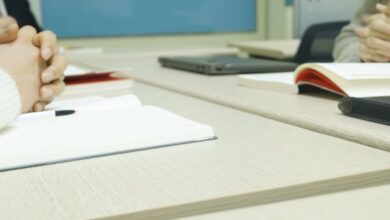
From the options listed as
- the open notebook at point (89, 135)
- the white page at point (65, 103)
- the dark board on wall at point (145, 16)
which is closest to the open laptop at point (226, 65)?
the white page at point (65, 103)

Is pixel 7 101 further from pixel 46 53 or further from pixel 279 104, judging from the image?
pixel 279 104

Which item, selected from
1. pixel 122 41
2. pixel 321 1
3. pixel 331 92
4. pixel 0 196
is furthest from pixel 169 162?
pixel 122 41

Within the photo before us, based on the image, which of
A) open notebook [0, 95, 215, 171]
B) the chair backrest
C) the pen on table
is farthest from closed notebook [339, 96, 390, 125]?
the chair backrest

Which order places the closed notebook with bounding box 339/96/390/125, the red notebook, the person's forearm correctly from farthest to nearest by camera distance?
the person's forearm
the red notebook
the closed notebook with bounding box 339/96/390/125

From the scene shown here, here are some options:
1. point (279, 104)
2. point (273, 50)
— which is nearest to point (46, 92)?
point (279, 104)

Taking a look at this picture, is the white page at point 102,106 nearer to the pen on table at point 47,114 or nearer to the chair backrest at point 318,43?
the pen on table at point 47,114

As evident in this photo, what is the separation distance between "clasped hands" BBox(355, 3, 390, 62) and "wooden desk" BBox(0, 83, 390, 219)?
2.14ft

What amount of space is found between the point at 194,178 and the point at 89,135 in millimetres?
173

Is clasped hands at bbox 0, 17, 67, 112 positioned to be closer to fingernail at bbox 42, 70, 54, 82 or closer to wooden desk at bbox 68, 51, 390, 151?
fingernail at bbox 42, 70, 54, 82

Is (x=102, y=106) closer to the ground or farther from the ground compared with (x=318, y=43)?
farther from the ground

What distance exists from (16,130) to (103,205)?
262 mm

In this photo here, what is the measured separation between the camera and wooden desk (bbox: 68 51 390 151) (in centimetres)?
69

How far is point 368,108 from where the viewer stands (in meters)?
0.74

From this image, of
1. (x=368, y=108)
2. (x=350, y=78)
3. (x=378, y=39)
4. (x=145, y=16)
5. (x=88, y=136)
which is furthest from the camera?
(x=145, y=16)
